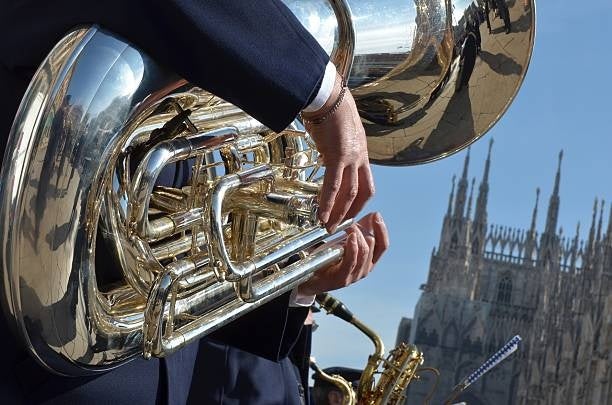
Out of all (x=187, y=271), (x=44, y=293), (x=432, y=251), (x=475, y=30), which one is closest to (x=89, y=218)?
(x=44, y=293)

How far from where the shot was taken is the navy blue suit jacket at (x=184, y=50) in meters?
1.53

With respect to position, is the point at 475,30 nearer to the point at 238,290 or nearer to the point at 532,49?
the point at 532,49

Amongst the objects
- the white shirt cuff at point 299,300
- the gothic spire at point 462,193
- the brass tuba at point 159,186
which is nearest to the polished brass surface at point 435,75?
the brass tuba at point 159,186

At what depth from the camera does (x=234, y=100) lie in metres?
1.62

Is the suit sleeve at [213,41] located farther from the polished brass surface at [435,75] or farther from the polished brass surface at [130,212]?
the polished brass surface at [435,75]

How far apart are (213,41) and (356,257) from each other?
96cm

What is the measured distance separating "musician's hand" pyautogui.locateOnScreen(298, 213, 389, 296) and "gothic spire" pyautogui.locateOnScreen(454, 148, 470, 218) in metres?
51.3

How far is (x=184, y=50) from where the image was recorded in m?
1.54

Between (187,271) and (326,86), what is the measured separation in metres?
0.38

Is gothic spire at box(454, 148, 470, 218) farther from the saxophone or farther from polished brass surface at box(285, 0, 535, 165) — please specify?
polished brass surface at box(285, 0, 535, 165)

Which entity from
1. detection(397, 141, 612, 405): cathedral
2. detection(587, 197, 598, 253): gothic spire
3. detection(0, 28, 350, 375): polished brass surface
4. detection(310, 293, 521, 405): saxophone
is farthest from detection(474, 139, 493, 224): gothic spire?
detection(0, 28, 350, 375): polished brass surface

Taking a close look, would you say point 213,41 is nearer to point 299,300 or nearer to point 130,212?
point 130,212

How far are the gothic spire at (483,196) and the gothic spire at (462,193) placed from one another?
80cm

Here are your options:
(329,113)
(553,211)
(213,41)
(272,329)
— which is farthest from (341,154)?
(553,211)
